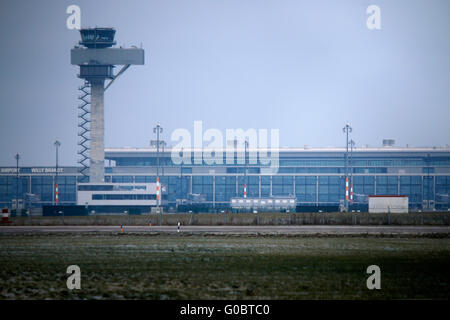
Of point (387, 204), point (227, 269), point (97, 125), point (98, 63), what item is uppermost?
point (98, 63)

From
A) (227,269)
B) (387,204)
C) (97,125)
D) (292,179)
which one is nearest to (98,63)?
(97,125)

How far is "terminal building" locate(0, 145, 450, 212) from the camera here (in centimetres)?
15212

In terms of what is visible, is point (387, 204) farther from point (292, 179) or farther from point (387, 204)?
point (292, 179)

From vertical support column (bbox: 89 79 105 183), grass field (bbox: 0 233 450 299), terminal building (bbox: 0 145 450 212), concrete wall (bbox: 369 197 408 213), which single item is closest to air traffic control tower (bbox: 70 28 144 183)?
vertical support column (bbox: 89 79 105 183)

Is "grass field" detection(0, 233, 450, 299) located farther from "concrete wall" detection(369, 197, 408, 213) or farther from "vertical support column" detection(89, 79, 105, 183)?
"vertical support column" detection(89, 79, 105, 183)

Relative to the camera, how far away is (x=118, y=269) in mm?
23453

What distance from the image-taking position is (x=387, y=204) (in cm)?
7656

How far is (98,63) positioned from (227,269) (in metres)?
116

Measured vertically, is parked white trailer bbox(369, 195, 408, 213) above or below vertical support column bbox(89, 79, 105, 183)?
below

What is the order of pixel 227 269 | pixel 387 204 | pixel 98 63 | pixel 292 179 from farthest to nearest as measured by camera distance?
pixel 292 179, pixel 98 63, pixel 387 204, pixel 227 269

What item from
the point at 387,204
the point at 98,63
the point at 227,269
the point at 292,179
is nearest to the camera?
the point at 227,269

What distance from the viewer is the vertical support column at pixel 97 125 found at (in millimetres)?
132250
